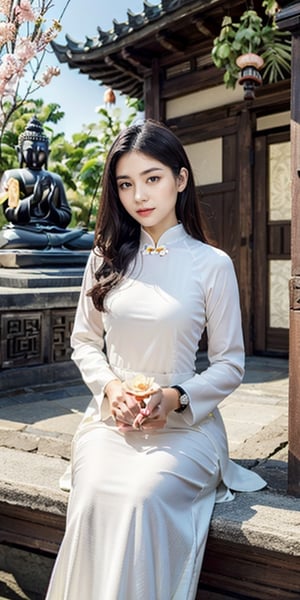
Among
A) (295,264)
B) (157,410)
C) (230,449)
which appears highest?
(295,264)

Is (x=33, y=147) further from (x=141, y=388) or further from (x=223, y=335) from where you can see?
(x=141, y=388)

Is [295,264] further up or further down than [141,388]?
further up

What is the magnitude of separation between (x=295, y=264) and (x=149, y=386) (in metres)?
0.75

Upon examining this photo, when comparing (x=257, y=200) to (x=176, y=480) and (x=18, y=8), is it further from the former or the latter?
(x=176, y=480)

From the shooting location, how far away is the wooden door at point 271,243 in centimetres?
584

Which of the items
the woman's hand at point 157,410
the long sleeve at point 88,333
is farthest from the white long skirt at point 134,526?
the long sleeve at point 88,333

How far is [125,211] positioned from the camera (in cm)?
221

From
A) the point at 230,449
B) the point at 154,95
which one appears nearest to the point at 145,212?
the point at 230,449

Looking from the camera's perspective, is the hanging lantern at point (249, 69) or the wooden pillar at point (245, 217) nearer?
the hanging lantern at point (249, 69)

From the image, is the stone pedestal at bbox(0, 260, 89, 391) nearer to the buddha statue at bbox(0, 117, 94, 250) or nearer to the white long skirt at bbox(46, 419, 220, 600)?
the buddha statue at bbox(0, 117, 94, 250)

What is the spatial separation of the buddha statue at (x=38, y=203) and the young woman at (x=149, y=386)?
3.25 meters

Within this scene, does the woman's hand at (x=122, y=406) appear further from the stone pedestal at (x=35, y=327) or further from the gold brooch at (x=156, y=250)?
the stone pedestal at (x=35, y=327)

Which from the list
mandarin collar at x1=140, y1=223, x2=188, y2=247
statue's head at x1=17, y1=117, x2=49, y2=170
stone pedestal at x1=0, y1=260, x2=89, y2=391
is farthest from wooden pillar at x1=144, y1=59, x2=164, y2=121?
mandarin collar at x1=140, y1=223, x2=188, y2=247

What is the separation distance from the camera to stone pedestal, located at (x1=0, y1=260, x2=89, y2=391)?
4.09 meters
